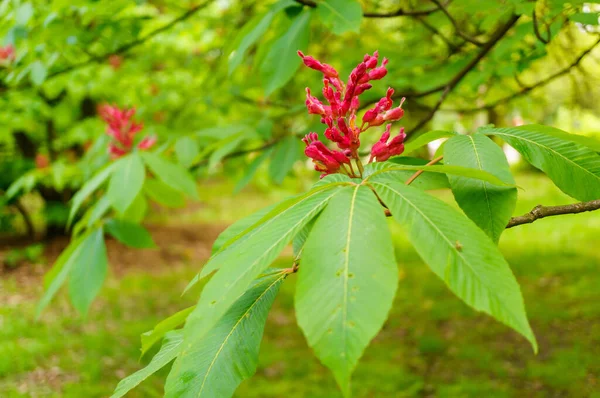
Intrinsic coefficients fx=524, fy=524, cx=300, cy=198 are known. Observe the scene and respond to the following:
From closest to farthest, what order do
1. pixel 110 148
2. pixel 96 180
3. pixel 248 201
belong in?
pixel 96 180 → pixel 110 148 → pixel 248 201

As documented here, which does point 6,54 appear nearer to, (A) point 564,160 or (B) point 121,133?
(B) point 121,133

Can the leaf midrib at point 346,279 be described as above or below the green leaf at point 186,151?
above

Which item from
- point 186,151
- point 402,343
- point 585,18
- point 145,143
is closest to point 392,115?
point 585,18

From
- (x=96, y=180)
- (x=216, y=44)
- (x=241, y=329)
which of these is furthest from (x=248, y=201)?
(x=241, y=329)

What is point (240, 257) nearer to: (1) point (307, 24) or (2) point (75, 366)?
(1) point (307, 24)

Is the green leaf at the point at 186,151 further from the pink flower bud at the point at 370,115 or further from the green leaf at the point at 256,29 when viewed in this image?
the pink flower bud at the point at 370,115

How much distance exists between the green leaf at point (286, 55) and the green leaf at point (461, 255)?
114 centimetres

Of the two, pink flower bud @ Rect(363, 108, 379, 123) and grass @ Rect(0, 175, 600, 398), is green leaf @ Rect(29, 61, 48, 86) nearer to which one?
pink flower bud @ Rect(363, 108, 379, 123)

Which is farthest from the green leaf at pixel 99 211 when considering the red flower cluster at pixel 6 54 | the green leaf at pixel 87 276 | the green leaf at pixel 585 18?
the red flower cluster at pixel 6 54

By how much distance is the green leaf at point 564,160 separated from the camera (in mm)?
907

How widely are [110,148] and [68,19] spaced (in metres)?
0.82

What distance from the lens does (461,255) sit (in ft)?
2.20

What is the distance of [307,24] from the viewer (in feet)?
5.99

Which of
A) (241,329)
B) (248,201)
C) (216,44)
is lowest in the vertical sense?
(248,201)
